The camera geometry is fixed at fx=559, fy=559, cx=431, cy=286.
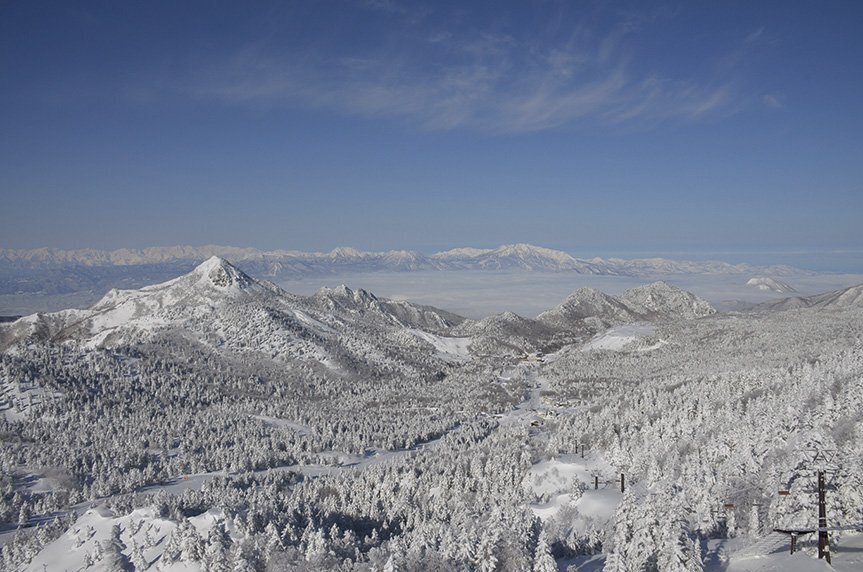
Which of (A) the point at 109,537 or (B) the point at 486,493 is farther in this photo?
(B) the point at 486,493

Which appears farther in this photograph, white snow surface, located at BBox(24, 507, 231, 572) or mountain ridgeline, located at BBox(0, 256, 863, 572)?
white snow surface, located at BBox(24, 507, 231, 572)

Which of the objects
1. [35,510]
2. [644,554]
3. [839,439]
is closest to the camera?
[644,554]

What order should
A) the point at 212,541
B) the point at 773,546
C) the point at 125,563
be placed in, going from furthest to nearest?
1. the point at 125,563
2. the point at 212,541
3. the point at 773,546

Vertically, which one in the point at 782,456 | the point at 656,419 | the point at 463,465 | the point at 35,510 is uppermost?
the point at 782,456

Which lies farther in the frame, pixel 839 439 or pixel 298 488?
pixel 298 488

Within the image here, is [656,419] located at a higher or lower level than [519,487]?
higher

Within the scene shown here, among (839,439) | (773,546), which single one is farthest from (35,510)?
(839,439)

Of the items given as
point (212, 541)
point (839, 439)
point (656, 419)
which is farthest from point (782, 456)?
point (212, 541)

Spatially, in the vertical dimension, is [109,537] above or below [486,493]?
above

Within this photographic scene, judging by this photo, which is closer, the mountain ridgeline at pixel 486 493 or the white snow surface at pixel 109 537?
the mountain ridgeline at pixel 486 493

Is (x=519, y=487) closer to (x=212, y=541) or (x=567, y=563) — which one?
(x=567, y=563)

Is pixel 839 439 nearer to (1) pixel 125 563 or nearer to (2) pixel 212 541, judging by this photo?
(2) pixel 212 541
